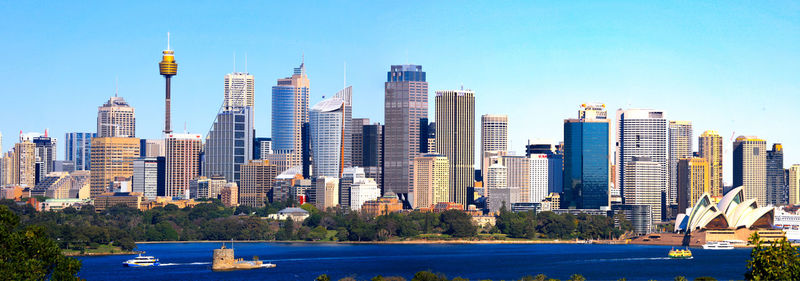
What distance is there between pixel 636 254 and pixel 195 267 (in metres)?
54.4

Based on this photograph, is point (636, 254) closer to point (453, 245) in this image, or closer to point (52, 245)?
point (453, 245)

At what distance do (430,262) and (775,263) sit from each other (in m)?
75.9

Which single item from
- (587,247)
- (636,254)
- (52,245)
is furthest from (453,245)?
(52,245)

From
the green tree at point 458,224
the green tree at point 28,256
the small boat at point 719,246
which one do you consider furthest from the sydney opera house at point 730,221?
the green tree at point 28,256

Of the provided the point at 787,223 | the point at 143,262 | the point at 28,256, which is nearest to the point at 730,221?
the point at 787,223

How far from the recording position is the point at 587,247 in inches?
6161

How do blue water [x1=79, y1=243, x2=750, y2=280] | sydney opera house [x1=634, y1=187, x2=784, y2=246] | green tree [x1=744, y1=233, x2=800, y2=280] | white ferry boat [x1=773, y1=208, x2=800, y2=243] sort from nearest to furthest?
1. green tree [x1=744, y1=233, x2=800, y2=280]
2. blue water [x1=79, y1=243, x2=750, y2=280]
3. sydney opera house [x1=634, y1=187, x2=784, y2=246]
4. white ferry boat [x1=773, y1=208, x2=800, y2=243]

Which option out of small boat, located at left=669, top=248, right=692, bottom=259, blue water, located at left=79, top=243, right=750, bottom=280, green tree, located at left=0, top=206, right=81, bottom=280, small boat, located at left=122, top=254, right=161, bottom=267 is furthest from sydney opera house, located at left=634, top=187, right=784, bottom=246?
green tree, located at left=0, top=206, right=81, bottom=280

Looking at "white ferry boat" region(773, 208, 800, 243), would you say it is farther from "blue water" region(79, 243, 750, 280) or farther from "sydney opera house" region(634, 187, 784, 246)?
"blue water" region(79, 243, 750, 280)

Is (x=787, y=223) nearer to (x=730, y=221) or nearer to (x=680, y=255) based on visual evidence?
(x=730, y=221)

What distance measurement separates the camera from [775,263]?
42406mm

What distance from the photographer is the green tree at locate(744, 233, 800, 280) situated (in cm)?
4203

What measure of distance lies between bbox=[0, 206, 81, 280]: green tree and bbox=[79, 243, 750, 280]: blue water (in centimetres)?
4436

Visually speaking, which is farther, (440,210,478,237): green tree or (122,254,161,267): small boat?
(440,210,478,237): green tree
